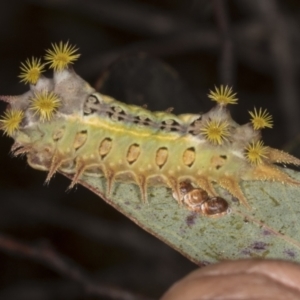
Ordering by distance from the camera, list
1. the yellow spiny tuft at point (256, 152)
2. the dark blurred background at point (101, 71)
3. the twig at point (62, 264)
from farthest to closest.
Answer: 1. the dark blurred background at point (101, 71)
2. the twig at point (62, 264)
3. the yellow spiny tuft at point (256, 152)

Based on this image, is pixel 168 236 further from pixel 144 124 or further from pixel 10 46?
pixel 10 46

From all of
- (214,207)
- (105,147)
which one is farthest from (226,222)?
(105,147)

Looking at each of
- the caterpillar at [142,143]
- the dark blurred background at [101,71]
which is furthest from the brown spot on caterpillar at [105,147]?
the dark blurred background at [101,71]

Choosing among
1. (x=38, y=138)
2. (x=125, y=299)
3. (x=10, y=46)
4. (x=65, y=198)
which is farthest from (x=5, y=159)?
(x=38, y=138)

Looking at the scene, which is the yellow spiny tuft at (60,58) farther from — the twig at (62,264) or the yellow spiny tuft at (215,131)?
the twig at (62,264)

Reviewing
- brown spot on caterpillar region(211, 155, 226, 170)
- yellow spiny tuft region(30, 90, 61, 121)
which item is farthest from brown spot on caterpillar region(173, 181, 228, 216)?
yellow spiny tuft region(30, 90, 61, 121)

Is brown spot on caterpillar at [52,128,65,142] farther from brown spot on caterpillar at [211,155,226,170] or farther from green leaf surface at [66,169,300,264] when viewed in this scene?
brown spot on caterpillar at [211,155,226,170]
